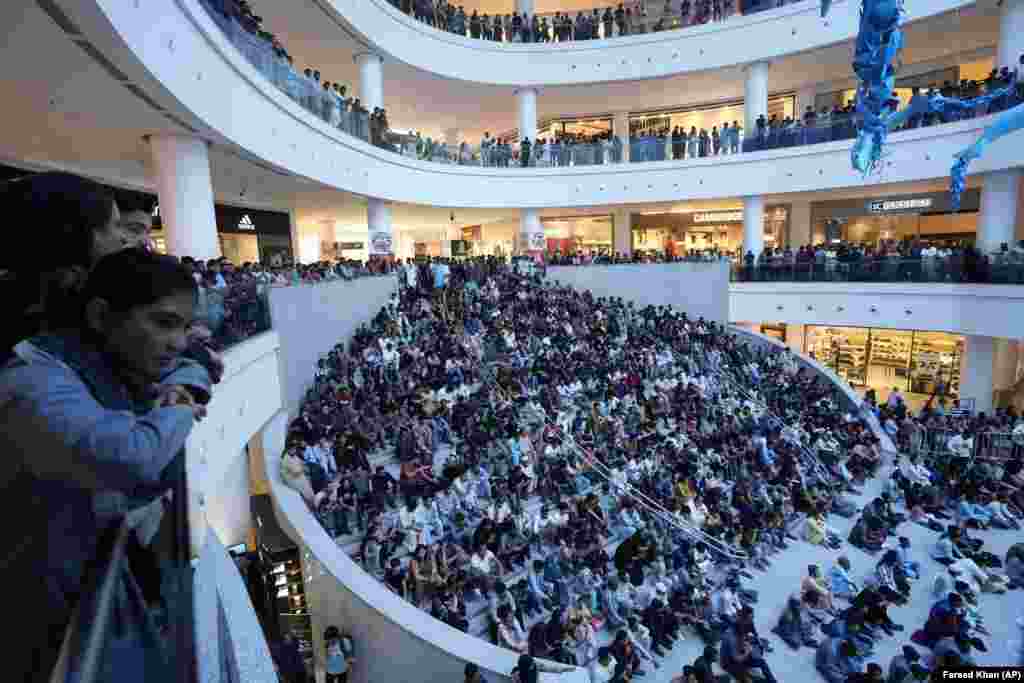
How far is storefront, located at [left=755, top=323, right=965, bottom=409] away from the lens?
844 inches

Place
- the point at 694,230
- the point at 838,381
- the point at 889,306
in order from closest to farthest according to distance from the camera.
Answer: the point at 838,381
the point at 889,306
the point at 694,230

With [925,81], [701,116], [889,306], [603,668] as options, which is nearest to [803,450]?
[603,668]

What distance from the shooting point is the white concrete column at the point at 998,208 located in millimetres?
17797

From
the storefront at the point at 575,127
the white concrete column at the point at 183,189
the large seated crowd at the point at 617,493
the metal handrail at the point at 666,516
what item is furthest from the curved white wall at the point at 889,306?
the white concrete column at the point at 183,189

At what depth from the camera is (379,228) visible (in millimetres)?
20297

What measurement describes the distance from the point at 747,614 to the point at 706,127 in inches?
986

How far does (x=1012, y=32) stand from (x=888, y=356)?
11.5m

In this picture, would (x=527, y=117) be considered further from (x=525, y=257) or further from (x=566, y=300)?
(x=566, y=300)

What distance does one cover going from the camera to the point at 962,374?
1939cm

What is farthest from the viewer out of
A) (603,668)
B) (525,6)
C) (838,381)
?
(525,6)

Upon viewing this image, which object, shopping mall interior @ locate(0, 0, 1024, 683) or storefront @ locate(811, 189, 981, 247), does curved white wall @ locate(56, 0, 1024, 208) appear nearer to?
shopping mall interior @ locate(0, 0, 1024, 683)

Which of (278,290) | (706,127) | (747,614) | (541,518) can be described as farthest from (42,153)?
(706,127)

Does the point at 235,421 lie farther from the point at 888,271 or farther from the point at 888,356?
the point at 888,356

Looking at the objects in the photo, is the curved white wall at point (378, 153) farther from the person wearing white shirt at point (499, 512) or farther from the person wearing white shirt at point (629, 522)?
the person wearing white shirt at point (629, 522)
